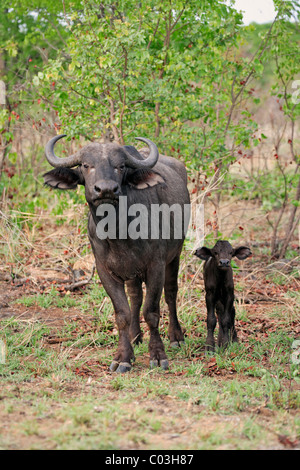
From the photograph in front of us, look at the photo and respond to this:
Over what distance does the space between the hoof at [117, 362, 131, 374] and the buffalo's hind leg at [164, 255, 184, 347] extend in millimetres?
953

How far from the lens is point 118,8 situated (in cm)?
808

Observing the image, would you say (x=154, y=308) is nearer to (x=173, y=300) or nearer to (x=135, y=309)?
(x=135, y=309)

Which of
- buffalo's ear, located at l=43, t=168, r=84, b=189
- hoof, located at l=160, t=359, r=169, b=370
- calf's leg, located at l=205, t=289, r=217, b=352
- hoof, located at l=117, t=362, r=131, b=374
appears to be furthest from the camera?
calf's leg, located at l=205, t=289, r=217, b=352

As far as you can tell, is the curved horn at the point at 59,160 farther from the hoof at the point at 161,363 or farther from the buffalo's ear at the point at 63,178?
the hoof at the point at 161,363

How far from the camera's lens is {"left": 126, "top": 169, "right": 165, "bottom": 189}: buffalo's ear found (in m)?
5.73

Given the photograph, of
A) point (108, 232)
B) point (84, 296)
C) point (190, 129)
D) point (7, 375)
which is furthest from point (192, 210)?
point (7, 375)

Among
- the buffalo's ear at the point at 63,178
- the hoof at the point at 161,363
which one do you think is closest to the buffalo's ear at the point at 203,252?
the hoof at the point at 161,363

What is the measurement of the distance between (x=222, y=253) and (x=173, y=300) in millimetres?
994

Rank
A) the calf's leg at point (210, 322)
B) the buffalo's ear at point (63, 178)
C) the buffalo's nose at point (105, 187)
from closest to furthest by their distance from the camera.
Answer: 1. the buffalo's nose at point (105, 187)
2. the buffalo's ear at point (63, 178)
3. the calf's leg at point (210, 322)

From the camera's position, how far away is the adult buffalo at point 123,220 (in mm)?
5363

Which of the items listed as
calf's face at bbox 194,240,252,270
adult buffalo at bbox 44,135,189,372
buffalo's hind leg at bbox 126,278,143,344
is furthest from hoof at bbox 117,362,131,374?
calf's face at bbox 194,240,252,270

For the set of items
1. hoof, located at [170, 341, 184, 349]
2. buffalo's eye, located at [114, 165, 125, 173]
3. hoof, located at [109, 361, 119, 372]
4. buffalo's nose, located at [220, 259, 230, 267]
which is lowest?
hoof, located at [109, 361, 119, 372]

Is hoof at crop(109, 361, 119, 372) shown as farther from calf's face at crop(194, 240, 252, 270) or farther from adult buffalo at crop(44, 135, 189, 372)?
calf's face at crop(194, 240, 252, 270)

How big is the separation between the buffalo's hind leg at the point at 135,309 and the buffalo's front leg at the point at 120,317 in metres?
0.62
